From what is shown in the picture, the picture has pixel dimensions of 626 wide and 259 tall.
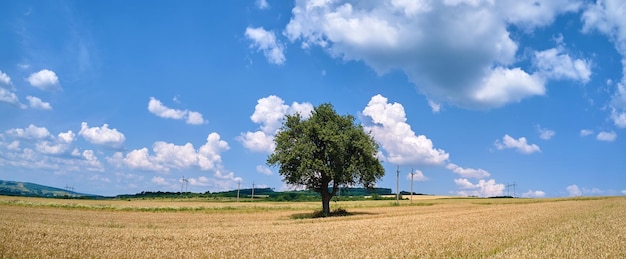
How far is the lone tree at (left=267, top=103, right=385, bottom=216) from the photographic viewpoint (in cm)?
4359

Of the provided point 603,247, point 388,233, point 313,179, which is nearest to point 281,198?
point 313,179

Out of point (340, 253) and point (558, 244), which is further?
point (558, 244)

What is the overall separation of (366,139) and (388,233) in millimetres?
25672

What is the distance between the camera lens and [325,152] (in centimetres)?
4406

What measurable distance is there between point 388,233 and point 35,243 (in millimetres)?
15720

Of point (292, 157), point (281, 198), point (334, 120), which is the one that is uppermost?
point (334, 120)

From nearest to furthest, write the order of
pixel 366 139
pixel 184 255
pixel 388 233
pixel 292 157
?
pixel 184 255, pixel 388 233, pixel 292 157, pixel 366 139

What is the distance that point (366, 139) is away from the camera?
46.4 m

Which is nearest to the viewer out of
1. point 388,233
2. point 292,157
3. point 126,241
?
point 126,241

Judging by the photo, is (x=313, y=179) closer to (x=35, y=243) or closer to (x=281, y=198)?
(x=35, y=243)

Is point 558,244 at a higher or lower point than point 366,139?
lower

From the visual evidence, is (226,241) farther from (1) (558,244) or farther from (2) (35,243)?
(1) (558,244)

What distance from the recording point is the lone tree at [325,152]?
4359 cm

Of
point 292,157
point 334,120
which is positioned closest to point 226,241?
point 292,157
